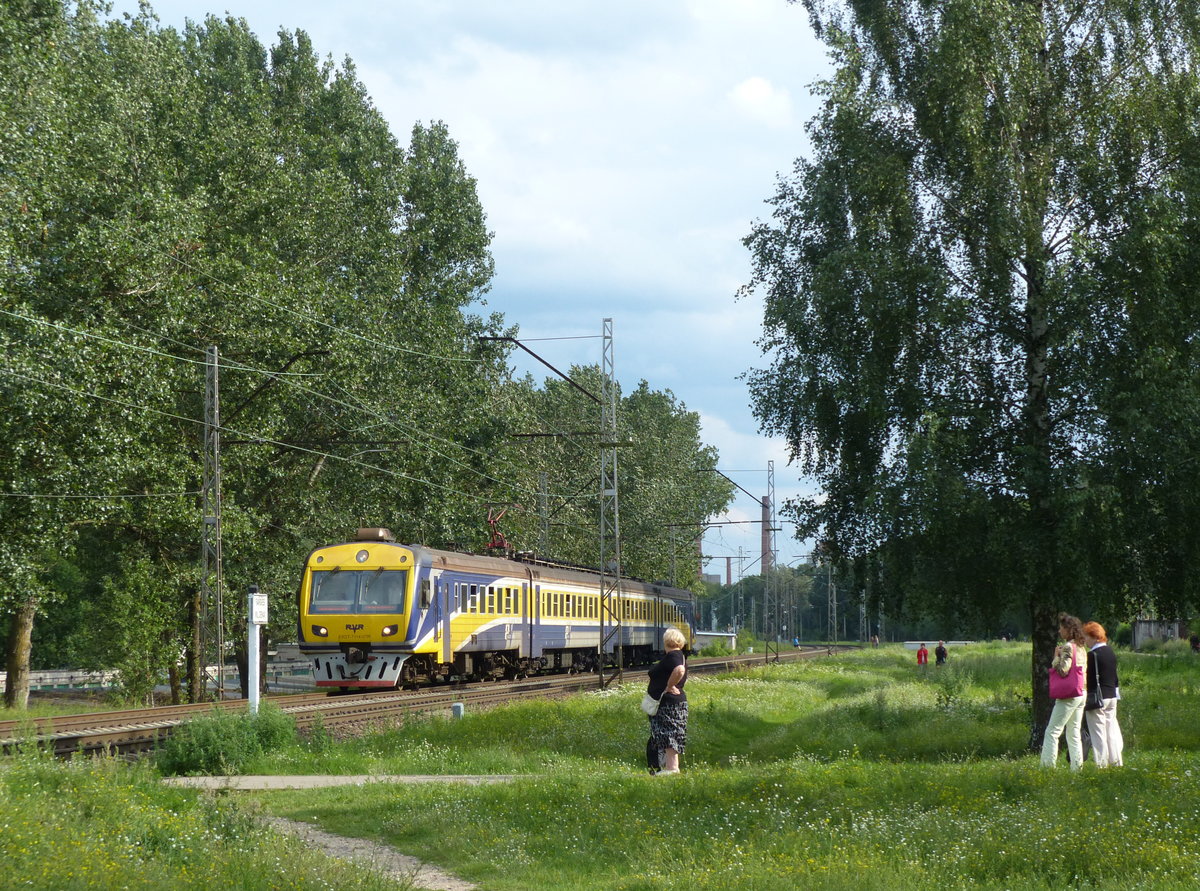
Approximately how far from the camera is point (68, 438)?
86.2 ft

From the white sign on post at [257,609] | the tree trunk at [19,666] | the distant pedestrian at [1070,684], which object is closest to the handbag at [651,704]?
the distant pedestrian at [1070,684]

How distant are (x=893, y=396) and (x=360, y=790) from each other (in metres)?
9.80

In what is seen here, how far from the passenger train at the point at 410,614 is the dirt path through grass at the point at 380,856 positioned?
16.6m

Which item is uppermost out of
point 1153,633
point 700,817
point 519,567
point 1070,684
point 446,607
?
point 519,567

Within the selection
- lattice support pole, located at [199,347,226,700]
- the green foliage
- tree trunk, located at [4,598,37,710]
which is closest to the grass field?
lattice support pole, located at [199,347,226,700]

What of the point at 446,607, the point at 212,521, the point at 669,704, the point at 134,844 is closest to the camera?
the point at 134,844

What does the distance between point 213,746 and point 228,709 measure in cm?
515

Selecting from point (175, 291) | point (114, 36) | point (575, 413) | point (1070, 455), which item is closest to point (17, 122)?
point (175, 291)

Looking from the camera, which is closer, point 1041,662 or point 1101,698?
point 1101,698

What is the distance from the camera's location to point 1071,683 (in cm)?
1298

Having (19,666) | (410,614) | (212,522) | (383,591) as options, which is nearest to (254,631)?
(212,522)

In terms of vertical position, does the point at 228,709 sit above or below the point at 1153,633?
above

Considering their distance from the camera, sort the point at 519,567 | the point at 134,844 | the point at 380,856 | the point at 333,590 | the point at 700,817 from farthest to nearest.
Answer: the point at 519,567, the point at 333,590, the point at 700,817, the point at 380,856, the point at 134,844

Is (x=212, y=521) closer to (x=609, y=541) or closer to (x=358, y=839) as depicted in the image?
(x=358, y=839)
